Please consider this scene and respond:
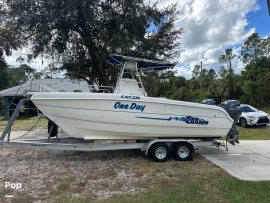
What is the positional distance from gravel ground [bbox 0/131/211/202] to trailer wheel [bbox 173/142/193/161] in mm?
240

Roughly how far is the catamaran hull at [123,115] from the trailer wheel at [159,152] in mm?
254

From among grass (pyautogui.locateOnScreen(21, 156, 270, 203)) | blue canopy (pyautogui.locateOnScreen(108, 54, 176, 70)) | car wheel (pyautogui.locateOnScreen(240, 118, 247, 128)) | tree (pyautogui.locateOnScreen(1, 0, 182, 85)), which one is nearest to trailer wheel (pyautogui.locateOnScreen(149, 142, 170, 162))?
grass (pyautogui.locateOnScreen(21, 156, 270, 203))

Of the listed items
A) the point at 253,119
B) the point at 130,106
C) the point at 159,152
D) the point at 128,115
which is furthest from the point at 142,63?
the point at 253,119

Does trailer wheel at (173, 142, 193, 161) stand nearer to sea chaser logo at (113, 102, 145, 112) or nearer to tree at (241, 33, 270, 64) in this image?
sea chaser logo at (113, 102, 145, 112)

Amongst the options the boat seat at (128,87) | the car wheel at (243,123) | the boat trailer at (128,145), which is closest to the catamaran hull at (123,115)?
the boat trailer at (128,145)

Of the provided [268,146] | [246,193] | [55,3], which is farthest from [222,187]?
[55,3]

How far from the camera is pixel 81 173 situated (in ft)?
22.9

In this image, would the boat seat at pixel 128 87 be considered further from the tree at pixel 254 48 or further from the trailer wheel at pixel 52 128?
the tree at pixel 254 48

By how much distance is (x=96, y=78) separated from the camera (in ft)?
50.5

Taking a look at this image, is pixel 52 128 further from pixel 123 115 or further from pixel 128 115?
pixel 128 115

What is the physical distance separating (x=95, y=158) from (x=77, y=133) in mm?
1032

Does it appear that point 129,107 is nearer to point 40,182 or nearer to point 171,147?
point 171,147

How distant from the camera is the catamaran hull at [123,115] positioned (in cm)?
743

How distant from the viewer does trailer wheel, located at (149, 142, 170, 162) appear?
26.1 ft
